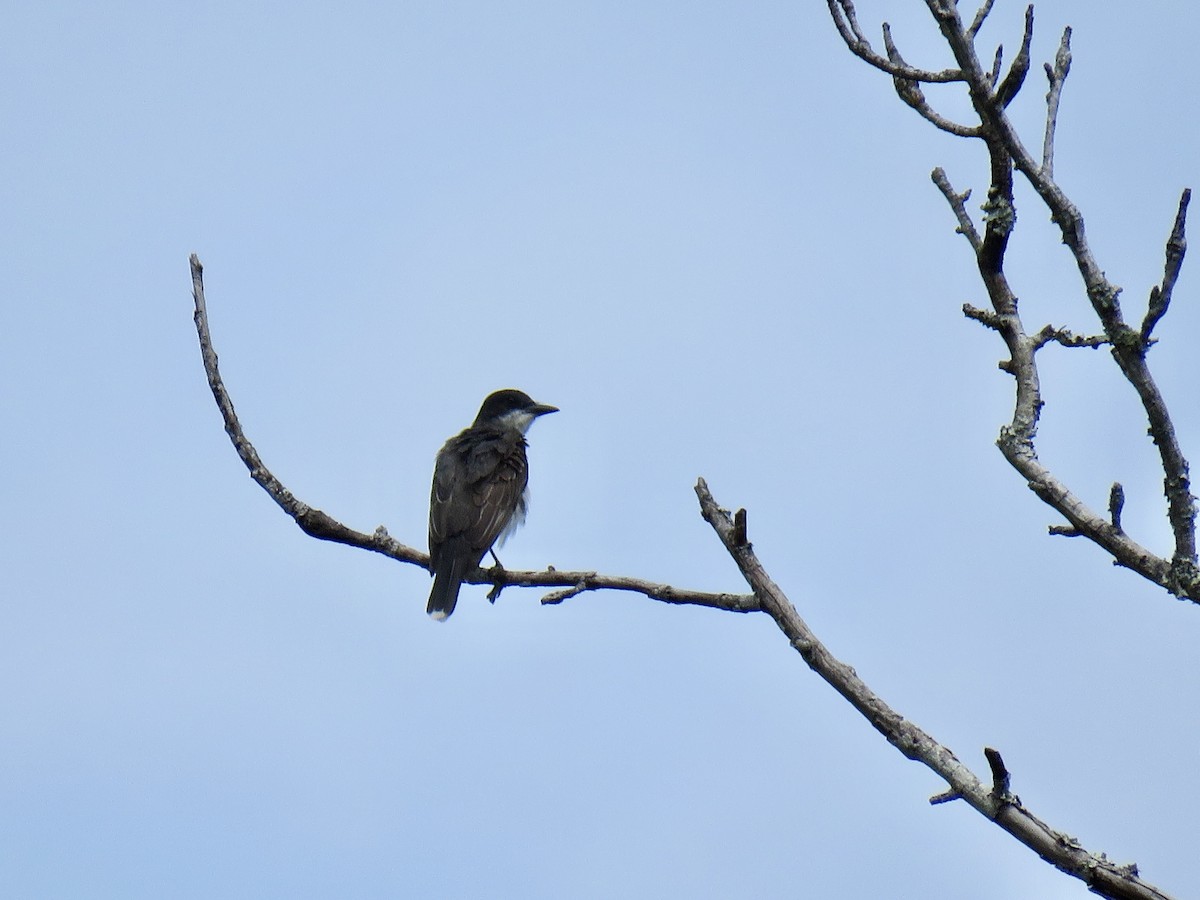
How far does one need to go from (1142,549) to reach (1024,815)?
1.01 meters

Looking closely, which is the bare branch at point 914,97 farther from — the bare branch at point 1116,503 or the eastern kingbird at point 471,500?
the eastern kingbird at point 471,500

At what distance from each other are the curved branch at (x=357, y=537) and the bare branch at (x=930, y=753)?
0.24 meters

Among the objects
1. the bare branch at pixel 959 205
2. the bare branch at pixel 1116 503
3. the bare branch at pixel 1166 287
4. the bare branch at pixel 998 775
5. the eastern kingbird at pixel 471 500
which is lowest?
the bare branch at pixel 998 775

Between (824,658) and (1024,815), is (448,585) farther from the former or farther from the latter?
(1024,815)

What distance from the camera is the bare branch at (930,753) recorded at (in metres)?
4.03

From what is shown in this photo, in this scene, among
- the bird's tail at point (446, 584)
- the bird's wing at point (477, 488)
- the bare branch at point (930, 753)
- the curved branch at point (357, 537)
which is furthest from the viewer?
the bird's wing at point (477, 488)

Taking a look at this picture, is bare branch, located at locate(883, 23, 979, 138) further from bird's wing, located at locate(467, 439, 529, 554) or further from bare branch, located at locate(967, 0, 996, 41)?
bird's wing, located at locate(467, 439, 529, 554)

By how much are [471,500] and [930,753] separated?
582 cm

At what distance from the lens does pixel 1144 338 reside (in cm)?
455

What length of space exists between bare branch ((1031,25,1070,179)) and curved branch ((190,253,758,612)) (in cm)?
201

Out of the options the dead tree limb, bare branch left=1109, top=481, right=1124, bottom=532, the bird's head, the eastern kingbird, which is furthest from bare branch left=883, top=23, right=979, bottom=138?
the bird's head

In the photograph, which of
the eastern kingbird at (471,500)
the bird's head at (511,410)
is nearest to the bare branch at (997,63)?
the eastern kingbird at (471,500)

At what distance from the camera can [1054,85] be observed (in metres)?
5.33

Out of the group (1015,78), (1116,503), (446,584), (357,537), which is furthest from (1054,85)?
(446,584)
